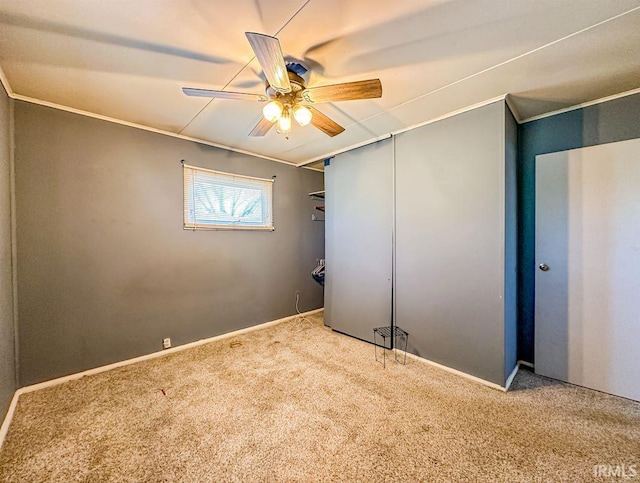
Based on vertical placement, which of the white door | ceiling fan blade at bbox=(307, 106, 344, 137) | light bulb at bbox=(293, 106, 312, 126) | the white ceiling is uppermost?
the white ceiling

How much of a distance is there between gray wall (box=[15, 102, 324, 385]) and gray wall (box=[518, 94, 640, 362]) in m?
3.10

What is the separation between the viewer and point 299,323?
376 cm

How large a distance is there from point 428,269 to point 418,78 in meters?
1.69

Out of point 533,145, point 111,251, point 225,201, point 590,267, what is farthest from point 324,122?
point 590,267

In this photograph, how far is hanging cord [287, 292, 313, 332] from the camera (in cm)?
355

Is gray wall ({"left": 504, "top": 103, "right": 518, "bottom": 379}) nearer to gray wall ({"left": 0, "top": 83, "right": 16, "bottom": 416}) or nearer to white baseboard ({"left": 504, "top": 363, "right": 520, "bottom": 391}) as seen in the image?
white baseboard ({"left": 504, "top": 363, "right": 520, "bottom": 391})

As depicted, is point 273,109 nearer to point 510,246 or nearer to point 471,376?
point 510,246

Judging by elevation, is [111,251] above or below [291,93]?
below

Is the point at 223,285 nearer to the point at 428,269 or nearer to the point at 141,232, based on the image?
the point at 141,232

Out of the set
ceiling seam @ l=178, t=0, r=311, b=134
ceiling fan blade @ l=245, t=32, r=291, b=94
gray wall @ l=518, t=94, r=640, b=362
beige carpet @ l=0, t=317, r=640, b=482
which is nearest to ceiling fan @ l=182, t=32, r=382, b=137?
ceiling fan blade @ l=245, t=32, r=291, b=94

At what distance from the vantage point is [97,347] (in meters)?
2.39

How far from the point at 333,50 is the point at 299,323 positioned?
10.7ft

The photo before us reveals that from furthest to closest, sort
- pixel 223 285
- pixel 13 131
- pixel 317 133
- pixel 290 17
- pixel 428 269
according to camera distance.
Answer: pixel 223 285
pixel 317 133
pixel 428 269
pixel 13 131
pixel 290 17

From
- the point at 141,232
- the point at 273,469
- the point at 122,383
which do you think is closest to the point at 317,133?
the point at 141,232
